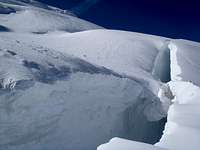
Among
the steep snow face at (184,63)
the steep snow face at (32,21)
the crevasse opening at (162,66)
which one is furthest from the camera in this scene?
the steep snow face at (32,21)

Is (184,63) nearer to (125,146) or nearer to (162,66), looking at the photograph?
(162,66)

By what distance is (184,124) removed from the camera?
430 centimetres

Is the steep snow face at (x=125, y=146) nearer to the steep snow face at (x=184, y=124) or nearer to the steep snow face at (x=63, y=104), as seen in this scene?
the steep snow face at (x=184, y=124)

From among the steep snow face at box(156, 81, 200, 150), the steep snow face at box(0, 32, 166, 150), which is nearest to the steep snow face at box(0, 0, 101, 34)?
the steep snow face at box(0, 32, 166, 150)

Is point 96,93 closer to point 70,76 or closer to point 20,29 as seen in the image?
point 70,76

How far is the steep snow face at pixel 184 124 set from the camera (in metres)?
3.67

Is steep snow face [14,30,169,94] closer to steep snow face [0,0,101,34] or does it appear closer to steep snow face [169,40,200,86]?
steep snow face [169,40,200,86]

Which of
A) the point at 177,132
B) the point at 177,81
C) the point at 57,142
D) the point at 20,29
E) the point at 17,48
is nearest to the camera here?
the point at 177,132

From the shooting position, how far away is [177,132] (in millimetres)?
3980

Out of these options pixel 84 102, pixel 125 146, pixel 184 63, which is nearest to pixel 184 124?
pixel 125 146

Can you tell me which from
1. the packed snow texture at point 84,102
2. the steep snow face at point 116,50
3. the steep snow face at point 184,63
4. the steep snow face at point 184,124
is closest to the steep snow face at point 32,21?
the steep snow face at point 116,50

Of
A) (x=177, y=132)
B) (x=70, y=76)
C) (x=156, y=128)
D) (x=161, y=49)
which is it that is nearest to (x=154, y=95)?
(x=156, y=128)

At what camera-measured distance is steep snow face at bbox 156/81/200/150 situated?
3672 mm

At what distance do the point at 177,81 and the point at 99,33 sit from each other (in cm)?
398
